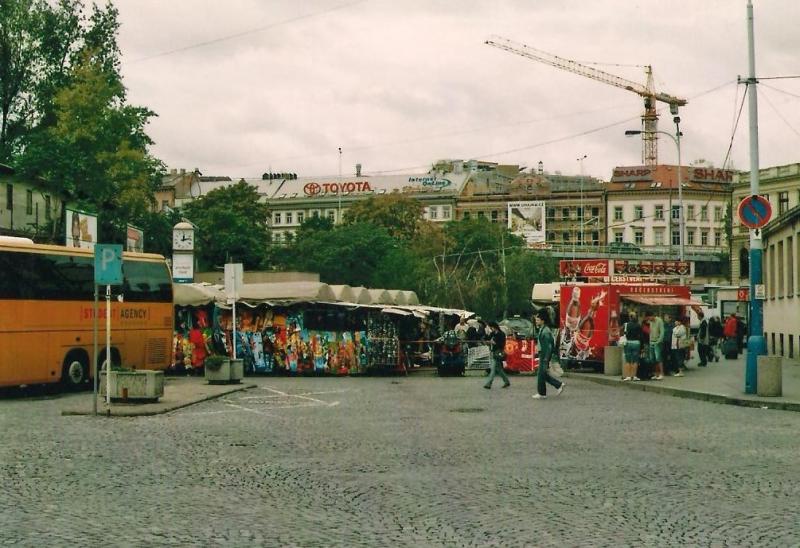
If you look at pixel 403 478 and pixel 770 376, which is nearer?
pixel 403 478

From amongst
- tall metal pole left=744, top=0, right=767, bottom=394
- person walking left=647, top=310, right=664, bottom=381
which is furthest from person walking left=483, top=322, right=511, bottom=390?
tall metal pole left=744, top=0, right=767, bottom=394

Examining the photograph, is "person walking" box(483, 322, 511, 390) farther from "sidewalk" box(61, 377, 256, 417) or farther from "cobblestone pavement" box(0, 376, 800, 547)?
"cobblestone pavement" box(0, 376, 800, 547)

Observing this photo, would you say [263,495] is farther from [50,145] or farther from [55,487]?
[50,145]

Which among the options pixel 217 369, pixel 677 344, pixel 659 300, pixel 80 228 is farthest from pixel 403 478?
pixel 80 228

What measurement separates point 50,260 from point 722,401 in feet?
48.2

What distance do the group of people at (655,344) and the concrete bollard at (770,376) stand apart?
6.68 m

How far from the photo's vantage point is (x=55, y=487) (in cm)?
1149

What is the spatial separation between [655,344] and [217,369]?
1091 centimetres

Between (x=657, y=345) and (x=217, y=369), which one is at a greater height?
(x=657, y=345)

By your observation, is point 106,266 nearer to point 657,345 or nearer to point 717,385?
point 717,385

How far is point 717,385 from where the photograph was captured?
27.9 metres

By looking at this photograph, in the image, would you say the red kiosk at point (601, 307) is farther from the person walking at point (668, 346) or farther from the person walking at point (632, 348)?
the person walking at point (632, 348)

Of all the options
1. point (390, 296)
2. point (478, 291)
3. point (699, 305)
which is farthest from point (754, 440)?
point (478, 291)

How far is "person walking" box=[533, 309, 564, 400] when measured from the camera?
81.8 ft
